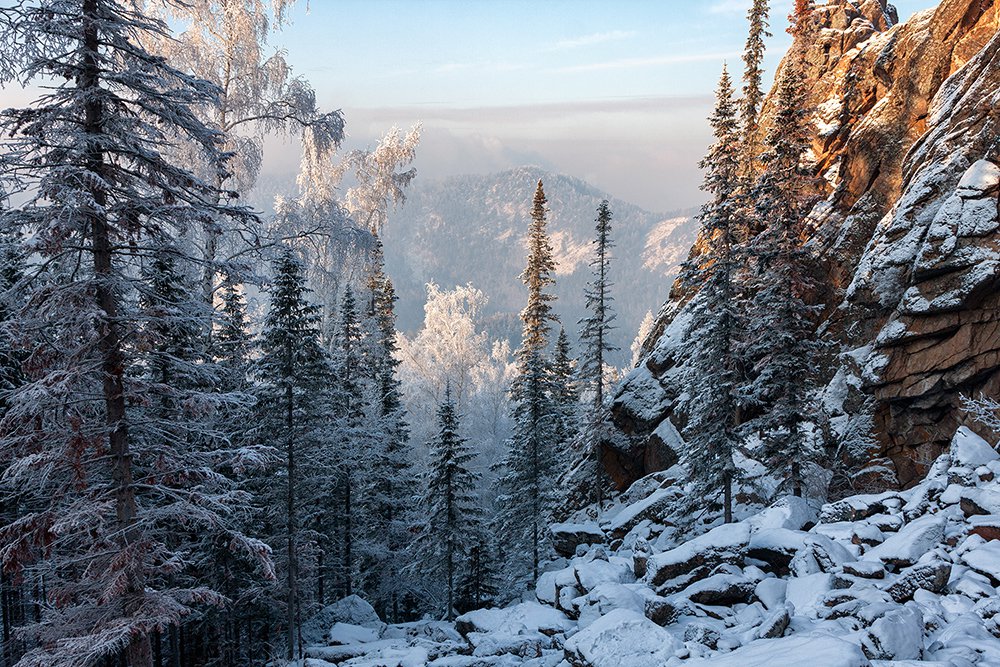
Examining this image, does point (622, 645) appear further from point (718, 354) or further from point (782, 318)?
point (782, 318)

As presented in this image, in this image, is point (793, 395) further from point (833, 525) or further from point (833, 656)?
point (833, 656)

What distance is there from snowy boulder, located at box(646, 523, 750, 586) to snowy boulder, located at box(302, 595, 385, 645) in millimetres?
14484

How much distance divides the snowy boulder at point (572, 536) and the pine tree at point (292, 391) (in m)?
13.2

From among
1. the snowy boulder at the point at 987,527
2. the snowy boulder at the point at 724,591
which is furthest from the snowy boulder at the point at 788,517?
the snowy boulder at the point at 987,527

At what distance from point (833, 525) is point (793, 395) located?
7.42m

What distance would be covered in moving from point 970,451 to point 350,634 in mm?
21663

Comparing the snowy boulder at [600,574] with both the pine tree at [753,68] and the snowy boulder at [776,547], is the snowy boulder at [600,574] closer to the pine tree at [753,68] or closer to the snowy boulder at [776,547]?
the snowy boulder at [776,547]

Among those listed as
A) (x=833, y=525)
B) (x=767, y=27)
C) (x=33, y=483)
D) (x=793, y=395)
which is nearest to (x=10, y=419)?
(x=33, y=483)

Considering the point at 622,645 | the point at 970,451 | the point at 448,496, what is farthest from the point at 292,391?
the point at 970,451

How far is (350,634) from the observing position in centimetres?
2389

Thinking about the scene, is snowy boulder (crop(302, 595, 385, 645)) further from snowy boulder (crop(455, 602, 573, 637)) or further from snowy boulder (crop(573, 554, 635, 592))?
snowy boulder (crop(573, 554, 635, 592))

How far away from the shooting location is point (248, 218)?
9.91 meters

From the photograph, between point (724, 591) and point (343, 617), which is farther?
point (343, 617)

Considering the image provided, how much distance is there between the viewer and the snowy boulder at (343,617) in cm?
2615
